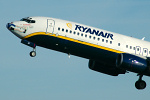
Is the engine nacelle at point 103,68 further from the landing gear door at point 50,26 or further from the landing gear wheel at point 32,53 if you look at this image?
the landing gear wheel at point 32,53

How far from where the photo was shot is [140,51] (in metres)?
60.4

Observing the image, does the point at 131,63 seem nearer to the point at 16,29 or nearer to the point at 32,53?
the point at 32,53

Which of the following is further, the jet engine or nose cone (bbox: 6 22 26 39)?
the jet engine

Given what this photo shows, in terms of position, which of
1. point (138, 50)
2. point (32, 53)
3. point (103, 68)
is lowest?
Result: point (32, 53)

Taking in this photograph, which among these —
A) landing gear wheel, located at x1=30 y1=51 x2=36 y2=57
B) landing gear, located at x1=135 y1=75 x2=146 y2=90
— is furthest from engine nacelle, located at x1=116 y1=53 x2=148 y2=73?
landing gear wheel, located at x1=30 y1=51 x2=36 y2=57

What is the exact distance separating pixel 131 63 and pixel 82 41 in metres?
7.06

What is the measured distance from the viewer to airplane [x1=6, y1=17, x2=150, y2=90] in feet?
180

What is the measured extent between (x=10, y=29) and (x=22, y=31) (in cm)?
151

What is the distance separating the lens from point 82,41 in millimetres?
55812

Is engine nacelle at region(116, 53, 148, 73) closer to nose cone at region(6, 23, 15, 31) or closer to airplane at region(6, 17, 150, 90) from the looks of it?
airplane at region(6, 17, 150, 90)

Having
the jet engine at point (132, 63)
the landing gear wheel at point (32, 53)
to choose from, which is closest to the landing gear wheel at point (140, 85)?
the jet engine at point (132, 63)

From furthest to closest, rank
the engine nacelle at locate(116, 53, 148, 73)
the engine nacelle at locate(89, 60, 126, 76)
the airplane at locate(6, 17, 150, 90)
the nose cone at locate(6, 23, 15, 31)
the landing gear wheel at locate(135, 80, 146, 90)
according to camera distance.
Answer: the engine nacelle at locate(89, 60, 126, 76), the landing gear wheel at locate(135, 80, 146, 90), the engine nacelle at locate(116, 53, 148, 73), the airplane at locate(6, 17, 150, 90), the nose cone at locate(6, 23, 15, 31)

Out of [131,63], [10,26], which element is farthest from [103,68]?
[10,26]

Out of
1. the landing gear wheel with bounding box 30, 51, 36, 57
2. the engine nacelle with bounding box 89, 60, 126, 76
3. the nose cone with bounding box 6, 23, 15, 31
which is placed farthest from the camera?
the engine nacelle with bounding box 89, 60, 126, 76
